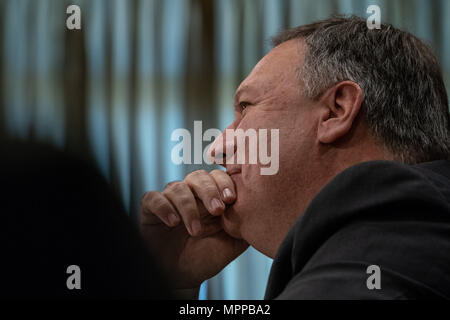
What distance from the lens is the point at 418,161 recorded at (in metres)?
1.03

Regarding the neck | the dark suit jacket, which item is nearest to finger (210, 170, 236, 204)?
the neck

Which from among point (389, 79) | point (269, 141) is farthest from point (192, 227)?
point (389, 79)

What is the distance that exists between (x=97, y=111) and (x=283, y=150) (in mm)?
497

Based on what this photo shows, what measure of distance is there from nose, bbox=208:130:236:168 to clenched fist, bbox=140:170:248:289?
34 mm

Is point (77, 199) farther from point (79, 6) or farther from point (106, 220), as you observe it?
point (79, 6)

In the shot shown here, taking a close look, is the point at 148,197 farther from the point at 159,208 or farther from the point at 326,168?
the point at 326,168

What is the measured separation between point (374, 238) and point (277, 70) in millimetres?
559

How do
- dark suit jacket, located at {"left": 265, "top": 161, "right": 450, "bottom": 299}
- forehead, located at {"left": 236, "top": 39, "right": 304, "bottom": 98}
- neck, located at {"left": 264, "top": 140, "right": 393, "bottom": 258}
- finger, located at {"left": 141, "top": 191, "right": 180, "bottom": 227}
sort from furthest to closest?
finger, located at {"left": 141, "top": 191, "right": 180, "bottom": 227} → forehead, located at {"left": 236, "top": 39, "right": 304, "bottom": 98} → neck, located at {"left": 264, "top": 140, "right": 393, "bottom": 258} → dark suit jacket, located at {"left": 265, "top": 161, "right": 450, "bottom": 299}

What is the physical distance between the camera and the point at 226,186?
46.2 inches

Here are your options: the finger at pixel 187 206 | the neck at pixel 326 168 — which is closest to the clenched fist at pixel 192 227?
the finger at pixel 187 206

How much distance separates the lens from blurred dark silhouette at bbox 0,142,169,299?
46.9 inches

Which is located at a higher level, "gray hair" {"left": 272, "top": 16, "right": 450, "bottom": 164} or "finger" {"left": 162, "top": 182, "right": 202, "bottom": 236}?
"gray hair" {"left": 272, "top": 16, "right": 450, "bottom": 164}

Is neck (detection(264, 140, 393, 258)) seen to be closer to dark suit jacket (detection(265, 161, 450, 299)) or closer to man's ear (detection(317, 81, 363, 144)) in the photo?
man's ear (detection(317, 81, 363, 144))
